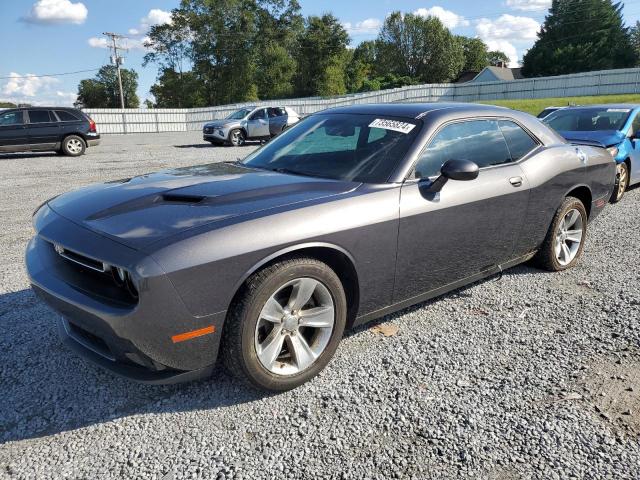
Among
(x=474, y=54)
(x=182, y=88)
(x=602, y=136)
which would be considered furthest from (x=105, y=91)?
(x=602, y=136)

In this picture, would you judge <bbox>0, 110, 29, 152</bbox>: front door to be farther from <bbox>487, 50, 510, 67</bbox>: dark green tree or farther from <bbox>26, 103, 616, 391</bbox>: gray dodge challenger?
<bbox>487, 50, 510, 67</bbox>: dark green tree

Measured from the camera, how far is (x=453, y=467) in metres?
2.21

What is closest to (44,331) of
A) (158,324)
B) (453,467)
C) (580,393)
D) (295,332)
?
(158,324)

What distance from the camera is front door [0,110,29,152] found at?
1488 cm

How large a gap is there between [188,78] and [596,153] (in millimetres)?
58694

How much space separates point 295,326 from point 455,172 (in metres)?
1.39

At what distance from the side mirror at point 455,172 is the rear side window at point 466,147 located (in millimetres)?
119

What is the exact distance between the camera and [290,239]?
258 centimetres

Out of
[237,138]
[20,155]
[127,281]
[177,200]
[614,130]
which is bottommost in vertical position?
[20,155]

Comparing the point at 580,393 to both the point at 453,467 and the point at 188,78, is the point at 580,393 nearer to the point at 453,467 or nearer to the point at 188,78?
the point at 453,467

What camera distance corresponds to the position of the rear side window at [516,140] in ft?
13.3

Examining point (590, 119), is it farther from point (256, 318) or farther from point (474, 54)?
point (474, 54)

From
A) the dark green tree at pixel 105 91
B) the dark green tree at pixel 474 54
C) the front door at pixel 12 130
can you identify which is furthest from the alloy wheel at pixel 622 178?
the dark green tree at pixel 474 54

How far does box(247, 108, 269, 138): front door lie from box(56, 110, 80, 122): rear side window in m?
6.21
